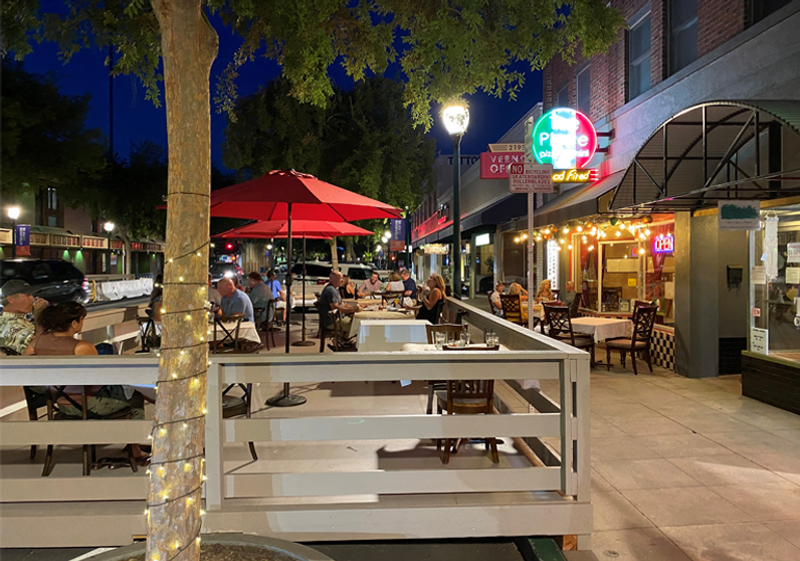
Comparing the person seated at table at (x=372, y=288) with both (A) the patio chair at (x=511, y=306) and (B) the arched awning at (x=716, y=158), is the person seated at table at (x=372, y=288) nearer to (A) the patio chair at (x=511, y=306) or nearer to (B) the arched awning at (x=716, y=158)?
(A) the patio chair at (x=511, y=306)

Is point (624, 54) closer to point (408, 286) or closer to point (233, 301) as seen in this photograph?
point (408, 286)

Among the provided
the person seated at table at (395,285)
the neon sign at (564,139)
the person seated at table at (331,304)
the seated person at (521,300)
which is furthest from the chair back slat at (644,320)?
the person seated at table at (395,285)

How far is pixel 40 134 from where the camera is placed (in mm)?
21812

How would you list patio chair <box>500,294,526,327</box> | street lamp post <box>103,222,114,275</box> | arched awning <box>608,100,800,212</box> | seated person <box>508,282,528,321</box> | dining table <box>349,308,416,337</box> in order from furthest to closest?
street lamp post <box>103,222,114,275</box> < patio chair <box>500,294,526,327</box> < seated person <box>508,282,528,321</box> < dining table <box>349,308,416,337</box> < arched awning <box>608,100,800,212</box>

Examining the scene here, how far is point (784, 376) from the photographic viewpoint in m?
6.74

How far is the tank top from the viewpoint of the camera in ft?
13.8

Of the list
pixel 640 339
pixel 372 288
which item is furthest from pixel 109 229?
pixel 640 339

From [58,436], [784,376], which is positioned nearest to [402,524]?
[58,436]

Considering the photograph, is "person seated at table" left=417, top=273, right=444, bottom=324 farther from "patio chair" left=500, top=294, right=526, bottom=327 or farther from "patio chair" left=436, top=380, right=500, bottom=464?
"patio chair" left=436, top=380, right=500, bottom=464

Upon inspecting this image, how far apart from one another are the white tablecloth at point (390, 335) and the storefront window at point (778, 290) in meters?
4.52

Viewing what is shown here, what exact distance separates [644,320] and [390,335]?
15.8 feet

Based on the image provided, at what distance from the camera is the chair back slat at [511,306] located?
11.8m

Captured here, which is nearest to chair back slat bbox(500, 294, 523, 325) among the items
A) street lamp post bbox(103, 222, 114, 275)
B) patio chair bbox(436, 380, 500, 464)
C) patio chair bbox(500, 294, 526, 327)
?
patio chair bbox(500, 294, 526, 327)

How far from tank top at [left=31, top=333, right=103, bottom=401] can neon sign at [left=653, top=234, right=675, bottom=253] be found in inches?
403
